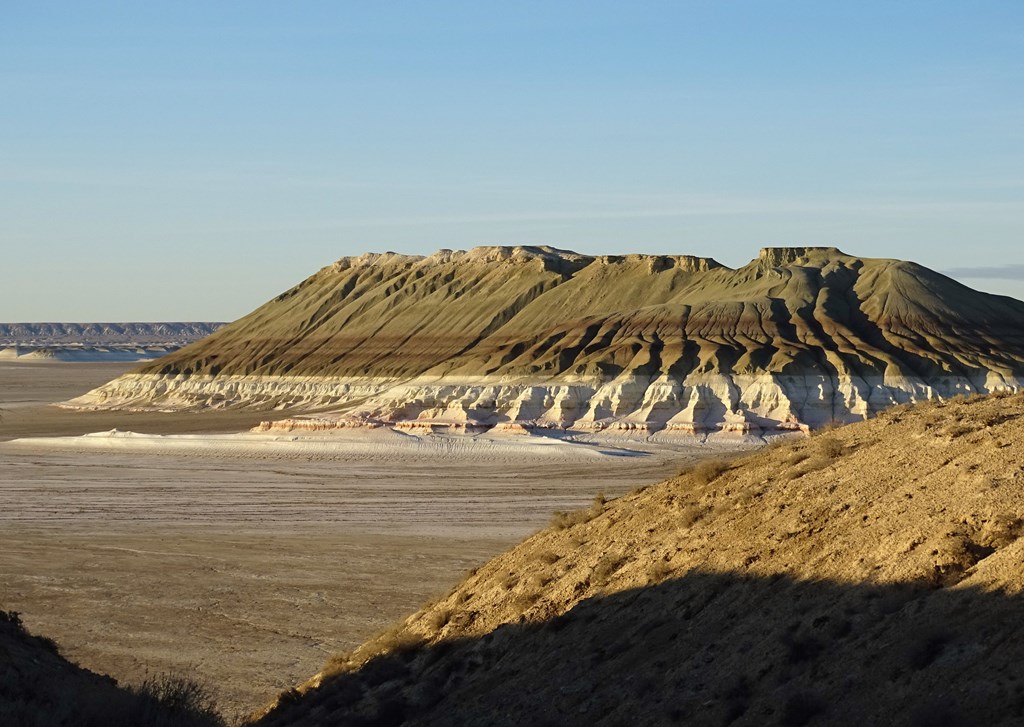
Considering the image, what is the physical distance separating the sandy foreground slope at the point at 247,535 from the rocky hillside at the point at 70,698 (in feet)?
17.1

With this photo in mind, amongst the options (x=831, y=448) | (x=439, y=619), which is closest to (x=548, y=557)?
(x=439, y=619)

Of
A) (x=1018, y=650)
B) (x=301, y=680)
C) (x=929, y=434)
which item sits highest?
(x=929, y=434)

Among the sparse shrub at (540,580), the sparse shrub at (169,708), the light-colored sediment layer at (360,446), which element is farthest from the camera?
the light-colored sediment layer at (360,446)

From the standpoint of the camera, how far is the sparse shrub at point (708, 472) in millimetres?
17734

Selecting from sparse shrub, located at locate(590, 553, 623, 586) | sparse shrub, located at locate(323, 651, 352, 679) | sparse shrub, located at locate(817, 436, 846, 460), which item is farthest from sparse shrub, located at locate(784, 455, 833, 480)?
sparse shrub, located at locate(323, 651, 352, 679)

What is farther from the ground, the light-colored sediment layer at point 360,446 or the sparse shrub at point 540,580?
the sparse shrub at point 540,580

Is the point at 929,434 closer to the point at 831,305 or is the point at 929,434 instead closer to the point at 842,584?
the point at 842,584

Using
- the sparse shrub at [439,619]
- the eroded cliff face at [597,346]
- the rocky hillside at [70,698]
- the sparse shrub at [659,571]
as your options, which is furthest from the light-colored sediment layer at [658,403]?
the rocky hillside at [70,698]

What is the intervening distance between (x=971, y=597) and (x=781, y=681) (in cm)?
176

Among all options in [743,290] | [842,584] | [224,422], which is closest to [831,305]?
[743,290]

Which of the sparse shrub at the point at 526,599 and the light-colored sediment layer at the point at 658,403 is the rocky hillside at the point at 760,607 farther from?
the light-colored sediment layer at the point at 658,403

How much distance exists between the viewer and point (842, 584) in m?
12.8

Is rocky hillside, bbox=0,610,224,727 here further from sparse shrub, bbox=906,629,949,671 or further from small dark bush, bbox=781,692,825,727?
sparse shrub, bbox=906,629,949,671

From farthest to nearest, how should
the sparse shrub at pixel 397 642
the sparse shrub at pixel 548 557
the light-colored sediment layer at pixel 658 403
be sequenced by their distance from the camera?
1. the light-colored sediment layer at pixel 658 403
2. the sparse shrub at pixel 548 557
3. the sparse shrub at pixel 397 642
